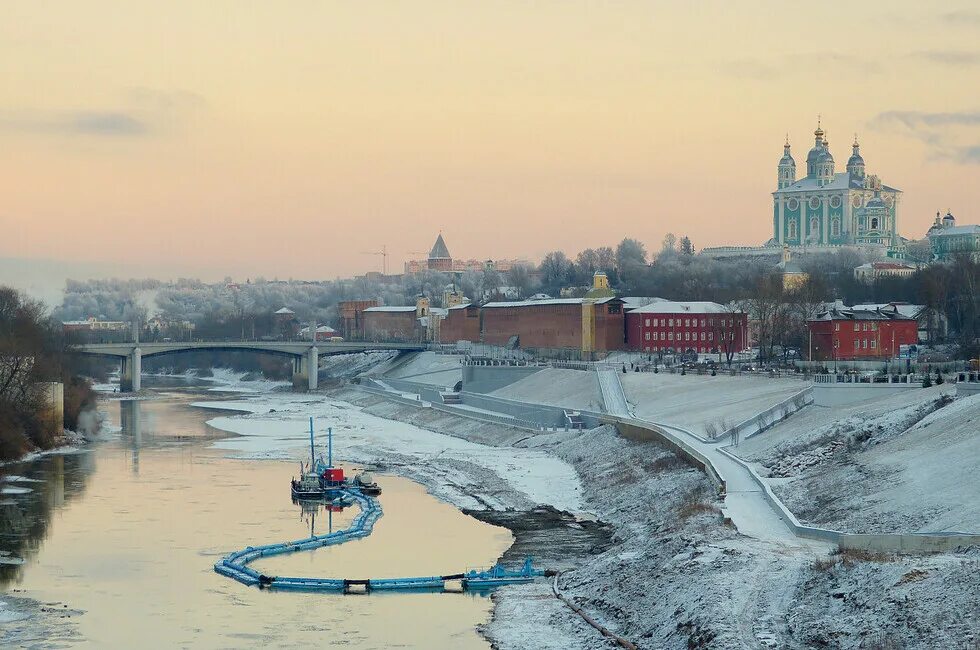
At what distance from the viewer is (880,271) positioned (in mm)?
186375

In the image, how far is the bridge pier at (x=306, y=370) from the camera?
145 metres

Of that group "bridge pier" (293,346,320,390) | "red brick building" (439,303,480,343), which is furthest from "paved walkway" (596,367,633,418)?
"red brick building" (439,303,480,343)

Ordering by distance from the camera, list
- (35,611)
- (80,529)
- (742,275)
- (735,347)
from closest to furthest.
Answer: (35,611) → (80,529) → (735,347) → (742,275)

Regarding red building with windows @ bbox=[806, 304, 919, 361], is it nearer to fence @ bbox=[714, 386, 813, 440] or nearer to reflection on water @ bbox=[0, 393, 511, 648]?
fence @ bbox=[714, 386, 813, 440]

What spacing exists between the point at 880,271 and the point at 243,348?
8251 centimetres

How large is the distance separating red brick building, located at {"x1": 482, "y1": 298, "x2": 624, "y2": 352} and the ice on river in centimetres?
2446

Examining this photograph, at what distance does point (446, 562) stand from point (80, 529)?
1218 cm

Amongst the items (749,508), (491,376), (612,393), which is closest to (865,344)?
(612,393)

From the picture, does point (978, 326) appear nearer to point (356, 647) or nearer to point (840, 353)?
point (840, 353)

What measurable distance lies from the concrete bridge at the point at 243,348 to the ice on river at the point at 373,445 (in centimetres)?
1927

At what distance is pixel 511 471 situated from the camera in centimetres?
6212

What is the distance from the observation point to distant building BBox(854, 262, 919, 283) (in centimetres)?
17588

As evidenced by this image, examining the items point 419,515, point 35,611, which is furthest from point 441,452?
point 35,611

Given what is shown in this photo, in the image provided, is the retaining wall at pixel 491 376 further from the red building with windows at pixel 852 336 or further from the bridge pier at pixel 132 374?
the bridge pier at pixel 132 374
